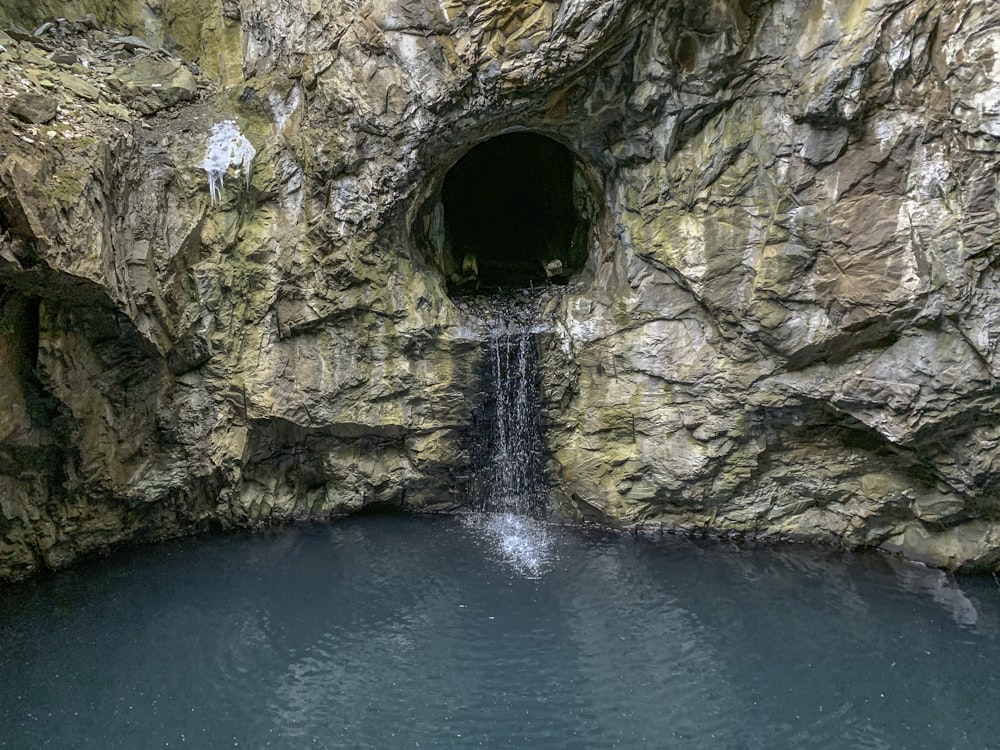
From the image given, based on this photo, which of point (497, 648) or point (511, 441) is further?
point (511, 441)

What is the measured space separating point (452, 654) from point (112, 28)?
10341mm

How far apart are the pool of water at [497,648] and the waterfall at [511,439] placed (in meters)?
0.62

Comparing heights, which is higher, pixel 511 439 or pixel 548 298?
pixel 548 298

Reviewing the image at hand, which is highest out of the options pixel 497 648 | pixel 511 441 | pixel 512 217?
pixel 512 217

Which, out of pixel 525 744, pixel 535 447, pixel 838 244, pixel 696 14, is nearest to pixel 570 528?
pixel 535 447

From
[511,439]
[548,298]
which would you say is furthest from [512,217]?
[511,439]

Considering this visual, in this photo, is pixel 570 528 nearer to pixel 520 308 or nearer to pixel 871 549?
pixel 520 308

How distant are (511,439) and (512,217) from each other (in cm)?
576

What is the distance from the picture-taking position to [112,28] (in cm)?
998

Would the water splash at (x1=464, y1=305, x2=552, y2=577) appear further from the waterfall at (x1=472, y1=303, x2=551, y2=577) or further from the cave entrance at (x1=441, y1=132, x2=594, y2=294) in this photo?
the cave entrance at (x1=441, y1=132, x2=594, y2=294)

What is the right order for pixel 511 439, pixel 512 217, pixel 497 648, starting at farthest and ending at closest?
A: pixel 512 217 → pixel 511 439 → pixel 497 648

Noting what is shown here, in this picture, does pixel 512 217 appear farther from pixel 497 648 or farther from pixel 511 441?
pixel 497 648

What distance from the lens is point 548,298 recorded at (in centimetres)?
1062

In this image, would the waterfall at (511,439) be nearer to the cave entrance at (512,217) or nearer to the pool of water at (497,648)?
the pool of water at (497,648)
